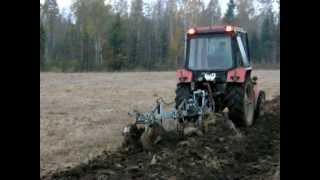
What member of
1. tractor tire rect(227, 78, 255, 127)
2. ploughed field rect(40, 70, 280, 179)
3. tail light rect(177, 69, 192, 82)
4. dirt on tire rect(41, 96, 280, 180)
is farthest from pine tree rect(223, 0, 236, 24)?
dirt on tire rect(41, 96, 280, 180)

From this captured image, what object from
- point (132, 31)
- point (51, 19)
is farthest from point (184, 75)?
point (51, 19)

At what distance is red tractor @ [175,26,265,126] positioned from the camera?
8.20m

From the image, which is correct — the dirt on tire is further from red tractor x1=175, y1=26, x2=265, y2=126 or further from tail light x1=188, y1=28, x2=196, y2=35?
tail light x1=188, y1=28, x2=196, y2=35

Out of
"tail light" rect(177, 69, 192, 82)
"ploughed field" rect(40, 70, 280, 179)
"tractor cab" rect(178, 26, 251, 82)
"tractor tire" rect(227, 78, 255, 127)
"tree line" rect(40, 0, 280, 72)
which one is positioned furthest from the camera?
"tree line" rect(40, 0, 280, 72)

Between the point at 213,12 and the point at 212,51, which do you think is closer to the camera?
the point at 212,51

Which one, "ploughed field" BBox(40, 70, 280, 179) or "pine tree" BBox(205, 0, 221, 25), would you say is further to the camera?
"pine tree" BBox(205, 0, 221, 25)

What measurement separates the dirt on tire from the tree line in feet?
81.5

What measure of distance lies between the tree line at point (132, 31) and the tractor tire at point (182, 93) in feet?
79.1

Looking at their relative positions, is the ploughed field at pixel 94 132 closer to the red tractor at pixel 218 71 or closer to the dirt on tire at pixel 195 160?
the dirt on tire at pixel 195 160

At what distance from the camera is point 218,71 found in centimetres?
838

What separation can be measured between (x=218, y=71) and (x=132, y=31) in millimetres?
33816

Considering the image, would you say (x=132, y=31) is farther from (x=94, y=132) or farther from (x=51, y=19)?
(x=94, y=132)
